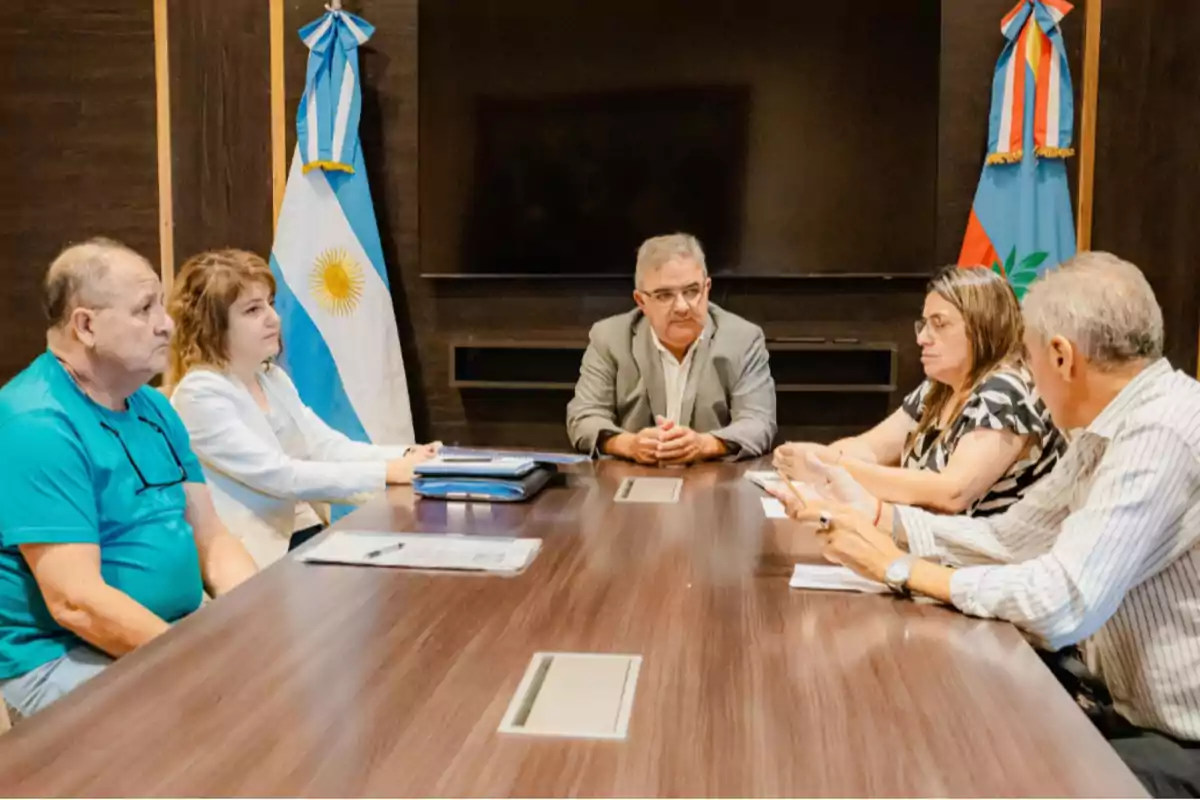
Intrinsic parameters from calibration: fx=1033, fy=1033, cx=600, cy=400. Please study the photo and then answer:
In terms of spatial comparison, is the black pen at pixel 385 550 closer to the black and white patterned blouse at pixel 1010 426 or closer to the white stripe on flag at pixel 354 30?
the black and white patterned blouse at pixel 1010 426

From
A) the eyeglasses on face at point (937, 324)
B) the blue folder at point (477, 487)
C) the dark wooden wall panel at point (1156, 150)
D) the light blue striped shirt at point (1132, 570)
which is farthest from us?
the dark wooden wall panel at point (1156, 150)

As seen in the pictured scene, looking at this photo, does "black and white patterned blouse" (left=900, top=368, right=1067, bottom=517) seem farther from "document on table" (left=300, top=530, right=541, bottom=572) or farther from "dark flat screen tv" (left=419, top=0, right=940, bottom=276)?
"dark flat screen tv" (left=419, top=0, right=940, bottom=276)

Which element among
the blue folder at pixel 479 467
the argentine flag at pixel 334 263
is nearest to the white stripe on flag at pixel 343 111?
the argentine flag at pixel 334 263

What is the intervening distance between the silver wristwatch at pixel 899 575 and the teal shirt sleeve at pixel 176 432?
133cm

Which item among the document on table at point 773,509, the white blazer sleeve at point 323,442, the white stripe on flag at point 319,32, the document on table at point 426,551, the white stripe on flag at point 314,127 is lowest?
the document on table at point 773,509

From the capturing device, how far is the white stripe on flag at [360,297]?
3.93 meters

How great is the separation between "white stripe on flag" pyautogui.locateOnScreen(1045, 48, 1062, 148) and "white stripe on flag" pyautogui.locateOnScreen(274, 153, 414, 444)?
8.24 ft

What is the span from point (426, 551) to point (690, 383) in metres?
1.48

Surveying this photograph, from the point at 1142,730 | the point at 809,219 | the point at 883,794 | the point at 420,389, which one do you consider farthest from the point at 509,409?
the point at 883,794

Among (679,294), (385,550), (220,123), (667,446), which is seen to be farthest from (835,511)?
(220,123)

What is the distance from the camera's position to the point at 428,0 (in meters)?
4.02

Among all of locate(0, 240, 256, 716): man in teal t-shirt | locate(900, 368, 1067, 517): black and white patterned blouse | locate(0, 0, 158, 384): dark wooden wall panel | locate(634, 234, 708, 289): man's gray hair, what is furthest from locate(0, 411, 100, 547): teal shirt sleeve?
locate(0, 0, 158, 384): dark wooden wall panel

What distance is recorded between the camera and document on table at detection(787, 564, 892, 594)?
1.48m

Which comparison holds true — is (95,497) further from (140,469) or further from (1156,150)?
(1156,150)
